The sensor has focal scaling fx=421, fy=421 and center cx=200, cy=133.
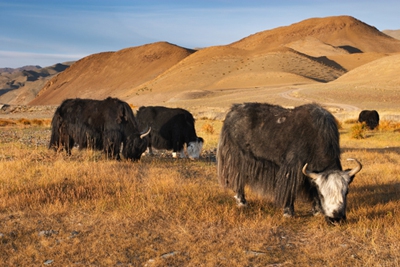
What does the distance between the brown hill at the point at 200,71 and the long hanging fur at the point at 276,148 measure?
5031 centimetres

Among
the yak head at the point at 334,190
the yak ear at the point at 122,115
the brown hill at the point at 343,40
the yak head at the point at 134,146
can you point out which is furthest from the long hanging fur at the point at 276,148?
the brown hill at the point at 343,40

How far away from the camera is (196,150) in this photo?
13.4m

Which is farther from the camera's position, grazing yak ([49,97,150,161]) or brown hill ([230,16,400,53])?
brown hill ([230,16,400,53])

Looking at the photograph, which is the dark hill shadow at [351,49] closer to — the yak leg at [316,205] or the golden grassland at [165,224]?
the golden grassland at [165,224]

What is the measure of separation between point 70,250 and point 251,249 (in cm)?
226

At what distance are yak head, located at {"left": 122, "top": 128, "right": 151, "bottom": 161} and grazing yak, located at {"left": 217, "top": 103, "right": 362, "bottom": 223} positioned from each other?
4.05 metres

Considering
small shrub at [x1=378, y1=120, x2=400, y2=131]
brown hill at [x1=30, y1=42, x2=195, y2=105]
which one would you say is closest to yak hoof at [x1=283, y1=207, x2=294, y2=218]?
small shrub at [x1=378, y1=120, x2=400, y2=131]

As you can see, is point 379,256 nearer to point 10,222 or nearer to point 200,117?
point 10,222

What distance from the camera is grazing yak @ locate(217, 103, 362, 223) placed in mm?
6074

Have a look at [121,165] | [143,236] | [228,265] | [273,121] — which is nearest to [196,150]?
[121,165]

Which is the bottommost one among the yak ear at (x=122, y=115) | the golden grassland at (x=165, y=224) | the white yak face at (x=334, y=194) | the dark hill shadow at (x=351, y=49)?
the golden grassland at (x=165, y=224)

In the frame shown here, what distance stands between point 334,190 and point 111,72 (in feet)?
445

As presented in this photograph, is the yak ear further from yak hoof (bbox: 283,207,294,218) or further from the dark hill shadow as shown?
the dark hill shadow

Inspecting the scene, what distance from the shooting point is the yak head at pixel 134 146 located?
11.1m
